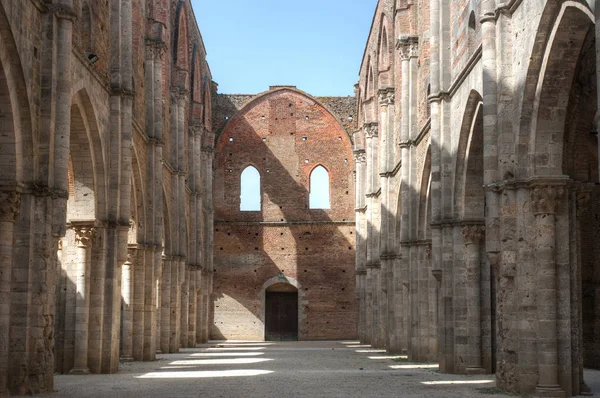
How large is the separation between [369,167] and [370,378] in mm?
20346

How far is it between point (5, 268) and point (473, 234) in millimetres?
10061

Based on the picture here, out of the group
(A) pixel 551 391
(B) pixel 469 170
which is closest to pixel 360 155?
(B) pixel 469 170

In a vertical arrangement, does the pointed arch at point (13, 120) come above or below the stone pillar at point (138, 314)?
above

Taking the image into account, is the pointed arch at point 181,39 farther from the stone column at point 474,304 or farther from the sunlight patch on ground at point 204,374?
the stone column at point 474,304

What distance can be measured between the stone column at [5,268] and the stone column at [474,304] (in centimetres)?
968

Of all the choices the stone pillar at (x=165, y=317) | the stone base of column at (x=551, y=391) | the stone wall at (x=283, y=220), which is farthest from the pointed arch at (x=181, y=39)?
the stone base of column at (x=551, y=391)

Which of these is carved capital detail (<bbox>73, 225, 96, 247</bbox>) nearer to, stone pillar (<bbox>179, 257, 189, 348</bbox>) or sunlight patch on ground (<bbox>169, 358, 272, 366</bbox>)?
sunlight patch on ground (<bbox>169, 358, 272, 366</bbox>)

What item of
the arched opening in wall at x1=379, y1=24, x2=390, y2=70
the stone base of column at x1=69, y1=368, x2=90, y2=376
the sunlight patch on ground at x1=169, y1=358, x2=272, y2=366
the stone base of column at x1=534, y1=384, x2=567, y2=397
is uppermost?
the arched opening in wall at x1=379, y1=24, x2=390, y2=70

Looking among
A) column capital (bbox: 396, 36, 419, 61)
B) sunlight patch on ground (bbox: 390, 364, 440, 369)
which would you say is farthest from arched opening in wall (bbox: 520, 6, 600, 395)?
column capital (bbox: 396, 36, 419, 61)

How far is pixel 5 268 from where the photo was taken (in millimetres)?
14141

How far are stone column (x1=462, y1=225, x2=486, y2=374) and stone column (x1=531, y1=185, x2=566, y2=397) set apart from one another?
474cm

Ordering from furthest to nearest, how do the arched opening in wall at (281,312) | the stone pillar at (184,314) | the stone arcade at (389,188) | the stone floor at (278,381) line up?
1. the arched opening in wall at (281,312)
2. the stone pillar at (184,314)
3. the stone floor at (278,381)
4. the stone arcade at (389,188)

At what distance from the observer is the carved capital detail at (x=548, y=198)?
14.4 metres

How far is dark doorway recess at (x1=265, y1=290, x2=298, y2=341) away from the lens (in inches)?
1789
